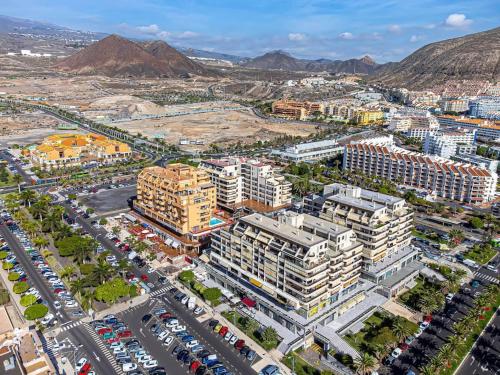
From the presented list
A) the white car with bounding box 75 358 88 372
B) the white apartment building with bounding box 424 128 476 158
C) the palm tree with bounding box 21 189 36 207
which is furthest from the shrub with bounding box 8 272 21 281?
the white apartment building with bounding box 424 128 476 158

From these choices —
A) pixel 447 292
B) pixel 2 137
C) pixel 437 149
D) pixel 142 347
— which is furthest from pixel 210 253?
pixel 2 137

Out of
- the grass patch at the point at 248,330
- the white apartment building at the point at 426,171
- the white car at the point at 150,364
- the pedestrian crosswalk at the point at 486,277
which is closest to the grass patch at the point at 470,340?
the pedestrian crosswalk at the point at 486,277

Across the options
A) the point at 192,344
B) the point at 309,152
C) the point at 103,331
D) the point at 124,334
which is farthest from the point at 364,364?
the point at 309,152

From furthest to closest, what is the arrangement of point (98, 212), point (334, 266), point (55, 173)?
point (55, 173) → point (98, 212) → point (334, 266)

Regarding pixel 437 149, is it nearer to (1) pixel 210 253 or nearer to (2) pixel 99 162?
(1) pixel 210 253

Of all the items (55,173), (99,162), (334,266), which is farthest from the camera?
(99,162)

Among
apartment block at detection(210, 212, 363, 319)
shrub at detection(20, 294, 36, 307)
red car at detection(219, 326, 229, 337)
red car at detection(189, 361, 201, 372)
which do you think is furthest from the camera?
shrub at detection(20, 294, 36, 307)

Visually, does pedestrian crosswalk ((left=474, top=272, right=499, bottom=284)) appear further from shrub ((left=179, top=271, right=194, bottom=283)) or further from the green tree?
shrub ((left=179, top=271, right=194, bottom=283))
